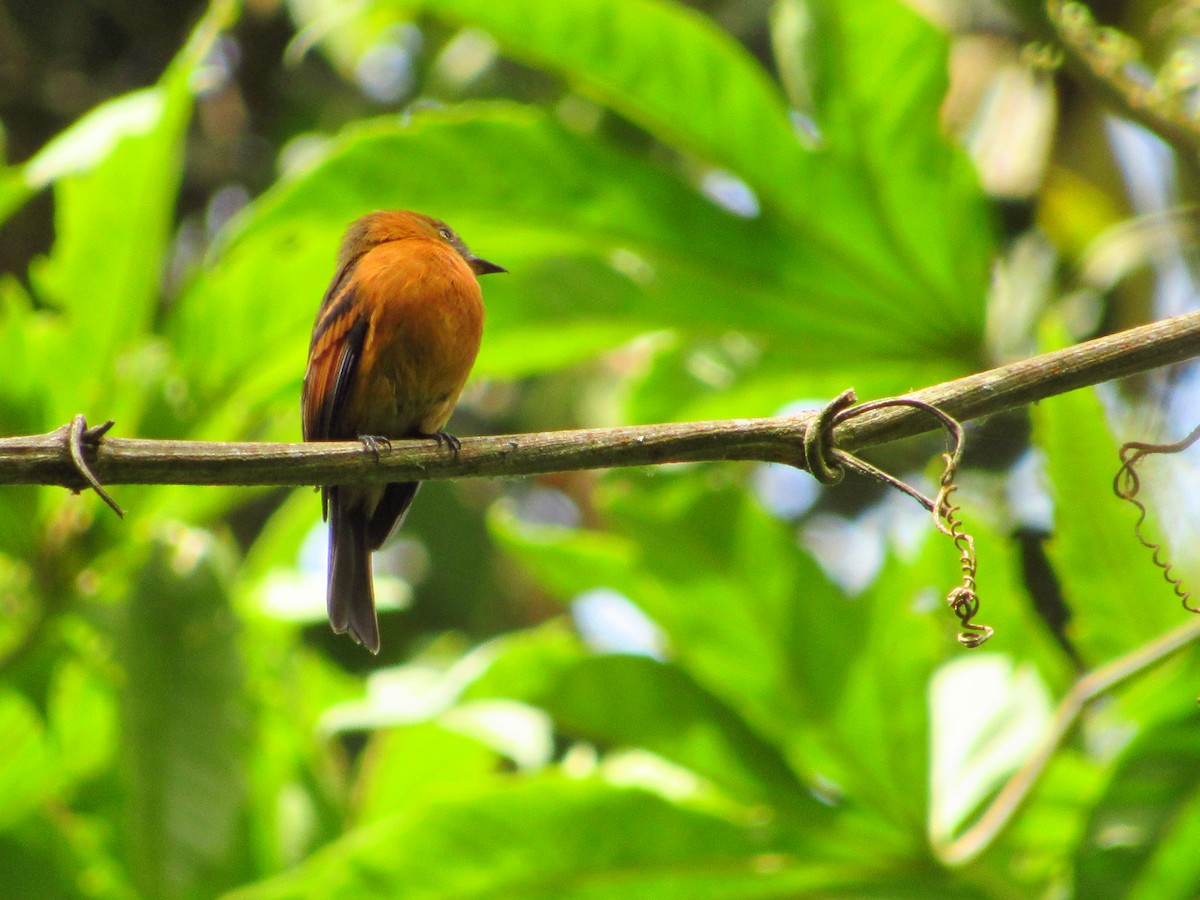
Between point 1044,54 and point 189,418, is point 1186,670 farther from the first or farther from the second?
point 189,418

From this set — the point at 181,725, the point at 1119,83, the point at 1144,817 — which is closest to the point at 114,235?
the point at 181,725

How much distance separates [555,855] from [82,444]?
1.64 metres

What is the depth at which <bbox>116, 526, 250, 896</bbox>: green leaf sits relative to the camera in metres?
2.78

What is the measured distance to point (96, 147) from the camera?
3.18 meters

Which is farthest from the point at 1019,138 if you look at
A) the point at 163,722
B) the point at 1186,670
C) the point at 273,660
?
the point at 163,722

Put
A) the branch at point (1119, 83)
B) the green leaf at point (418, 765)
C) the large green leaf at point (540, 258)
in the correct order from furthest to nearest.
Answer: the green leaf at point (418, 765)
the large green leaf at point (540, 258)
the branch at point (1119, 83)

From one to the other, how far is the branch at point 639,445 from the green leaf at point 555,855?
1266mm

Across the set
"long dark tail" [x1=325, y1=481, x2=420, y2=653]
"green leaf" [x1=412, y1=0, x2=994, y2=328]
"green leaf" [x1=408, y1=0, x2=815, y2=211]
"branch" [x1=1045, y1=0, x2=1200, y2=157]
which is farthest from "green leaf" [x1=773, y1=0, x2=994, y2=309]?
"long dark tail" [x1=325, y1=481, x2=420, y2=653]

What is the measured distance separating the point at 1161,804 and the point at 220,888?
1.99 metres

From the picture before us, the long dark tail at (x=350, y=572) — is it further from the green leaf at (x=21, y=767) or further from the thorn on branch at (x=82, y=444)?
the thorn on branch at (x=82, y=444)

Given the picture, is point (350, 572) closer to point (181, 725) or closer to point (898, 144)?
point (181, 725)

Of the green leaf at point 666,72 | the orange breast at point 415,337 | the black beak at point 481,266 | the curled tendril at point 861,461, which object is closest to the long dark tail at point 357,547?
the orange breast at point 415,337

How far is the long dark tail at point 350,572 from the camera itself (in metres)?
3.10

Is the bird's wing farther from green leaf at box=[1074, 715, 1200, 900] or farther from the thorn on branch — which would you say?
green leaf at box=[1074, 715, 1200, 900]
